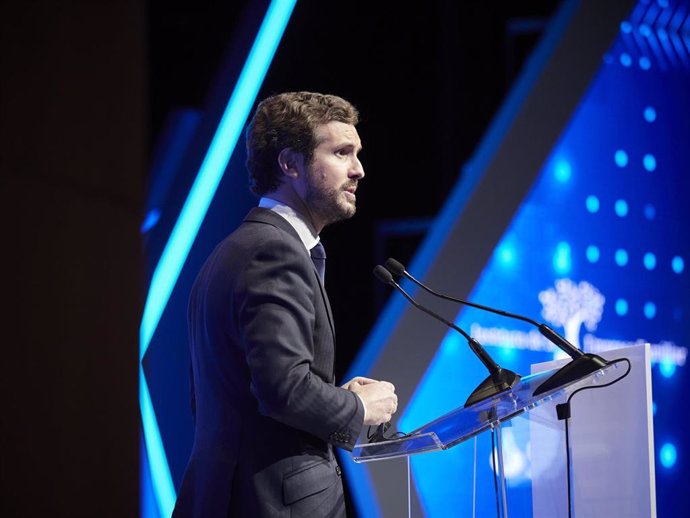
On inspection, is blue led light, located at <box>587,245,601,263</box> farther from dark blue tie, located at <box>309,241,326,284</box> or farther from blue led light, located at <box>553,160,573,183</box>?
dark blue tie, located at <box>309,241,326,284</box>

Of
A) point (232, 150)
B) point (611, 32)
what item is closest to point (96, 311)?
point (232, 150)

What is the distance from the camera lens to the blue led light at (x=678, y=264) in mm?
4602

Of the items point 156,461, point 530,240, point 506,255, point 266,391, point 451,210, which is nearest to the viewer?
point 266,391

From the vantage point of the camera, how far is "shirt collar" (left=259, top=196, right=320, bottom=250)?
203 centimetres

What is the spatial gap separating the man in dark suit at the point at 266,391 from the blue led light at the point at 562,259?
7.65ft

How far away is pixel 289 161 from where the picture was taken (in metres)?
2.15

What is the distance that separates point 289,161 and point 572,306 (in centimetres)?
232

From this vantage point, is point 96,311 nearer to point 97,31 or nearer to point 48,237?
point 48,237

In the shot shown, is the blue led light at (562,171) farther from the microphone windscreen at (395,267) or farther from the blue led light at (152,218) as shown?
the microphone windscreen at (395,267)

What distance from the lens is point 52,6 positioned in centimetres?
87

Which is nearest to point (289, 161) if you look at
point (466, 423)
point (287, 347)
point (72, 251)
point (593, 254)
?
point (287, 347)

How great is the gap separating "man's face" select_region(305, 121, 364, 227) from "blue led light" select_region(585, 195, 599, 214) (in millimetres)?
2344

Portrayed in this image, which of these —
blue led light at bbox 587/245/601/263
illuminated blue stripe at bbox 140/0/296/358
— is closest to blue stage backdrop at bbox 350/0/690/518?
blue led light at bbox 587/245/601/263

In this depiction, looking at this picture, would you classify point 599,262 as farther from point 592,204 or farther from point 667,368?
point 667,368
